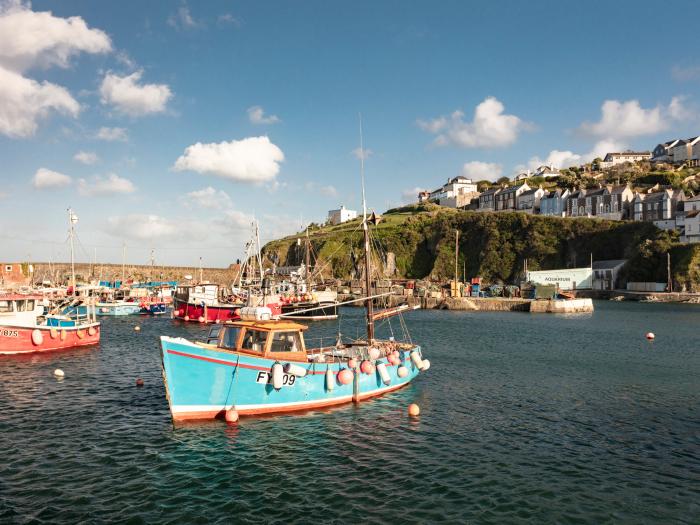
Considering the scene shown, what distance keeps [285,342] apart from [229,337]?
2.43m

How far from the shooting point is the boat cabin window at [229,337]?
2056cm

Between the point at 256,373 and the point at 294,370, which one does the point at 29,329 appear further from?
the point at 294,370

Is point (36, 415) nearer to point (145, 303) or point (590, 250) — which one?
point (145, 303)

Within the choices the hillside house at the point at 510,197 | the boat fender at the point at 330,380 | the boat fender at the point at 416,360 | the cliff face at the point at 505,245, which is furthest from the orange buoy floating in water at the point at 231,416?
the hillside house at the point at 510,197

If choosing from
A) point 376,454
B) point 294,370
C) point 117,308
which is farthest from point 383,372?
point 117,308

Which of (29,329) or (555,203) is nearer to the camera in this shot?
(29,329)

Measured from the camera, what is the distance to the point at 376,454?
17.2 m

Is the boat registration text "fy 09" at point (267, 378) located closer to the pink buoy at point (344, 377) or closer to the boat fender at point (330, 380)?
the boat fender at point (330, 380)

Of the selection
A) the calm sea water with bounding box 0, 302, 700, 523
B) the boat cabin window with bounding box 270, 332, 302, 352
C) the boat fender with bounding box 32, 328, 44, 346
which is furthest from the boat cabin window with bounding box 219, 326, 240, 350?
the boat fender with bounding box 32, 328, 44, 346

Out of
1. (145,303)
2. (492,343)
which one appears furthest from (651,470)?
(145,303)

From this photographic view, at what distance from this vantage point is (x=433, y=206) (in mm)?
197250

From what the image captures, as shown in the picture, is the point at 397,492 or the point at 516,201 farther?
the point at 516,201

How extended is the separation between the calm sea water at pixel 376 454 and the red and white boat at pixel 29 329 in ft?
18.0

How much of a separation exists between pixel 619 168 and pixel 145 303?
18745 centimetres
